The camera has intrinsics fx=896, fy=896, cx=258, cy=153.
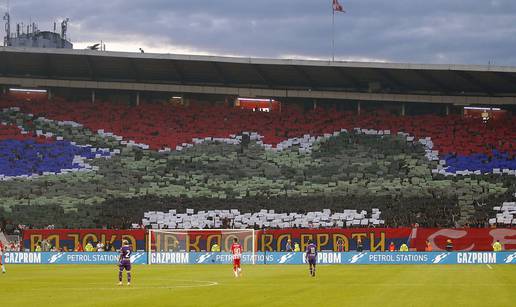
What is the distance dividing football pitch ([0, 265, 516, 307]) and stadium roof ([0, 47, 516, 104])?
118ft

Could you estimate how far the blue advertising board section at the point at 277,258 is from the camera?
64.2 metres

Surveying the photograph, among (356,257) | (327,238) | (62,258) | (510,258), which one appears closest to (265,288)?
(356,257)

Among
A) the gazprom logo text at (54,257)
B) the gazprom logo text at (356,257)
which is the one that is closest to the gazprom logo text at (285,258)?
the gazprom logo text at (356,257)

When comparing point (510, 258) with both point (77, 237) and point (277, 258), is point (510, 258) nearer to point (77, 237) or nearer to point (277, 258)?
point (277, 258)

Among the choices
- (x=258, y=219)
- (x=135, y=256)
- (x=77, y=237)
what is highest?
(x=258, y=219)

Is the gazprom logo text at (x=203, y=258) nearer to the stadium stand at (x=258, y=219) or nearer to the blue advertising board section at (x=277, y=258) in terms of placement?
the blue advertising board section at (x=277, y=258)

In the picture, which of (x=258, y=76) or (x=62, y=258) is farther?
(x=258, y=76)

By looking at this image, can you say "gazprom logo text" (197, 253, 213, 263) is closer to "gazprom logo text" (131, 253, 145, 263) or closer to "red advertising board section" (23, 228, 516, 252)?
"red advertising board section" (23, 228, 516, 252)

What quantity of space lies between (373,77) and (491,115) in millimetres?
13568

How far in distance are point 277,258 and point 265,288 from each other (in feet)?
91.9

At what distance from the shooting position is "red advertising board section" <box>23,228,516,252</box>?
2682 inches

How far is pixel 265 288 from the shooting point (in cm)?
3734

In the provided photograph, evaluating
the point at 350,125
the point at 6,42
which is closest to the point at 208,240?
the point at 350,125

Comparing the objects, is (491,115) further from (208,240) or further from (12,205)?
(12,205)
